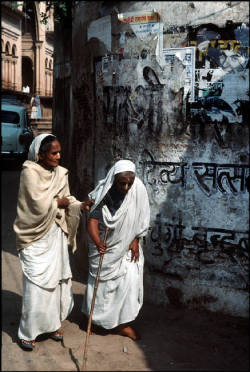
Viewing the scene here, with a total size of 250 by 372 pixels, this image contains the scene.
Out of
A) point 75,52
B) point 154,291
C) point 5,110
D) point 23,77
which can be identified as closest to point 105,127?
point 75,52

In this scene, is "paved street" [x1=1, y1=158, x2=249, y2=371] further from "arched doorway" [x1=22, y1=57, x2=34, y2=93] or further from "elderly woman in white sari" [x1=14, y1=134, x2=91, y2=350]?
"arched doorway" [x1=22, y1=57, x2=34, y2=93]

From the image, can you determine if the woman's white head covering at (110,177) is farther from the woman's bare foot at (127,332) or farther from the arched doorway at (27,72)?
the arched doorway at (27,72)

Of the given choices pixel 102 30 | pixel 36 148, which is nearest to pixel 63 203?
pixel 36 148

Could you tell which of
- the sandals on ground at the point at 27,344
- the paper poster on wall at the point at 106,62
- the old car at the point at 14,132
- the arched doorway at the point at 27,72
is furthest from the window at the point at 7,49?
the sandals on ground at the point at 27,344

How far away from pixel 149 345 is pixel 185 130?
2156 millimetres

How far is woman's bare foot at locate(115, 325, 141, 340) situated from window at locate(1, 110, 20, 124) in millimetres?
13519

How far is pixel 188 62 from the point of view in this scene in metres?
4.94

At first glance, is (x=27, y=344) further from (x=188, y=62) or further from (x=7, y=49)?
(x=7, y=49)

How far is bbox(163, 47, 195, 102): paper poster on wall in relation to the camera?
4922 millimetres

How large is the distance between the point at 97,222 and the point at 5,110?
13.8 m

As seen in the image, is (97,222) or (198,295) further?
(198,295)

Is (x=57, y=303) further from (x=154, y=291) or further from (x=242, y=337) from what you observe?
(x=242, y=337)

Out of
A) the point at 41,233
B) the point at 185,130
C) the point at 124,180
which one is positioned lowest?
the point at 41,233

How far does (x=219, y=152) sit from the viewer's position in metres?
4.92
